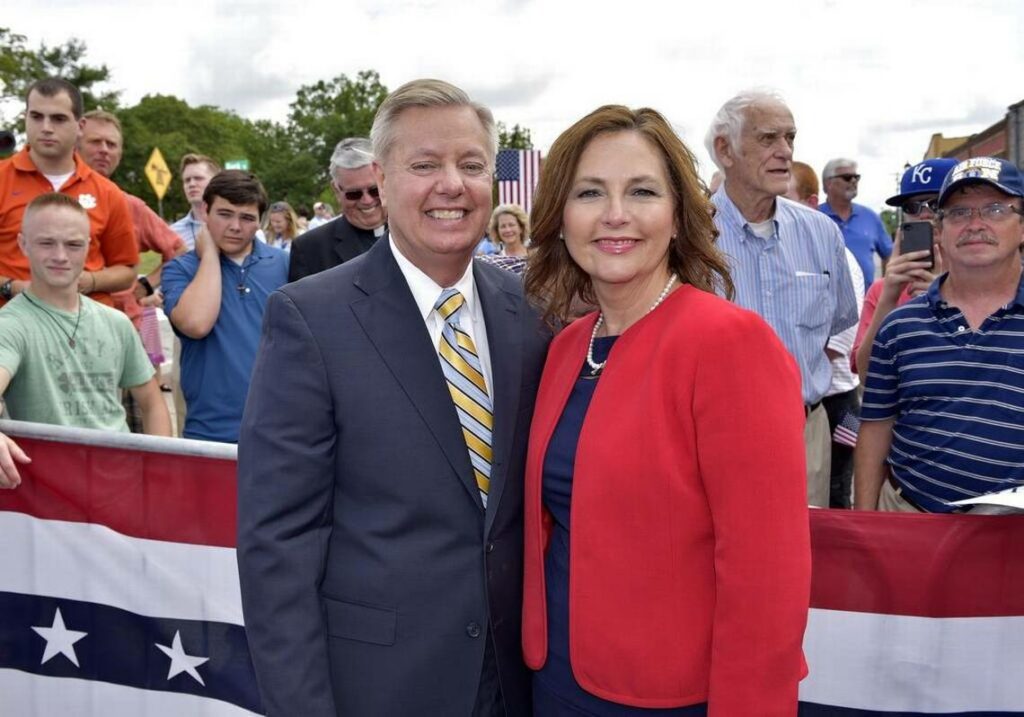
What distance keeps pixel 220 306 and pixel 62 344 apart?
85cm

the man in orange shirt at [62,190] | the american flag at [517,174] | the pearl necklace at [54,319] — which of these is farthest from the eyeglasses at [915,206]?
the american flag at [517,174]

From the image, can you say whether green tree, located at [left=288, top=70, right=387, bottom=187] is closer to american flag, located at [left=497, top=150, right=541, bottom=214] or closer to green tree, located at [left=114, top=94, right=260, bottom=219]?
green tree, located at [left=114, top=94, right=260, bottom=219]

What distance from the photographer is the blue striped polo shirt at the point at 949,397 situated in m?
2.91

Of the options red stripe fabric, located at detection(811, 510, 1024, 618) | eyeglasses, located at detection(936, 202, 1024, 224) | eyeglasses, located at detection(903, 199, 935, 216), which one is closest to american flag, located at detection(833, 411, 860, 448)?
eyeglasses, located at detection(903, 199, 935, 216)

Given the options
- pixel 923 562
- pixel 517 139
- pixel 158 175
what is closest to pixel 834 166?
pixel 923 562

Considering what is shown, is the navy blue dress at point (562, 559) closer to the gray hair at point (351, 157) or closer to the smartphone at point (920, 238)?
the smartphone at point (920, 238)

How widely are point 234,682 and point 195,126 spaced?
84.4 m

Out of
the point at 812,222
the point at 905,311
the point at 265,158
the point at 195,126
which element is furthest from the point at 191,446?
the point at 195,126

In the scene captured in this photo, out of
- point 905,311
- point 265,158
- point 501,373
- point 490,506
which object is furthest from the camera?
point 265,158

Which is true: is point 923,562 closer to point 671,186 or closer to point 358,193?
point 671,186

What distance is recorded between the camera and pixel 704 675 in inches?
71.6

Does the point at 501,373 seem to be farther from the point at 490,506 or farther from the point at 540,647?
the point at 540,647

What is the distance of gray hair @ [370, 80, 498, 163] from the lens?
81.7 inches

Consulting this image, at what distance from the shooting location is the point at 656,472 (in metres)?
1.77
